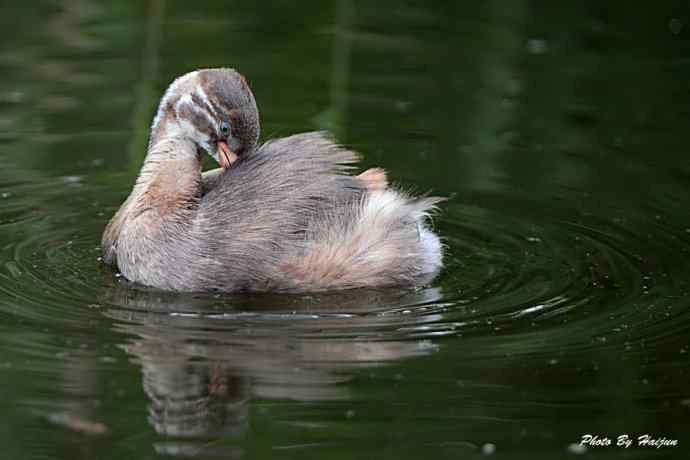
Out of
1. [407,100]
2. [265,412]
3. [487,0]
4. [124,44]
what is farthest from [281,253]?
[487,0]

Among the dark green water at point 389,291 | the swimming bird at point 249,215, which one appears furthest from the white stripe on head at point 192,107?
the dark green water at point 389,291

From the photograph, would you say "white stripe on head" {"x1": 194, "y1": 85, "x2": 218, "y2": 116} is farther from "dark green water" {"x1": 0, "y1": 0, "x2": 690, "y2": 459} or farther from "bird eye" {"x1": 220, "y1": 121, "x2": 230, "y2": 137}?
"dark green water" {"x1": 0, "y1": 0, "x2": 690, "y2": 459}

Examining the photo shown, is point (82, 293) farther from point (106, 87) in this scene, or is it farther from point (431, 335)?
point (106, 87)

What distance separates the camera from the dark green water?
5.59m

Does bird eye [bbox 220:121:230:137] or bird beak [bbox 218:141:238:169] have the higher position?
bird eye [bbox 220:121:230:137]

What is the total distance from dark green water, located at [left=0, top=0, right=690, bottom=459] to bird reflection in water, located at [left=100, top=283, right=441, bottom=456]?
0.01 m

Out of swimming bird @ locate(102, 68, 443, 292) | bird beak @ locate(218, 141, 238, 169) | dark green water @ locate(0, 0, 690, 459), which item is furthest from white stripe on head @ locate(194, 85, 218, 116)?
dark green water @ locate(0, 0, 690, 459)

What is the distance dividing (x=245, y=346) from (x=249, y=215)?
99 cm

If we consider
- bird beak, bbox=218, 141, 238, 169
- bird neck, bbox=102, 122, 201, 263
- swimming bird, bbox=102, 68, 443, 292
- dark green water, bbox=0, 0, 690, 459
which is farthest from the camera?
bird beak, bbox=218, 141, 238, 169

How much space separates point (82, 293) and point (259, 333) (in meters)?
1.01

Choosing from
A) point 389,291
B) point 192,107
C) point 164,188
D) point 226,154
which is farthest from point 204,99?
point 389,291

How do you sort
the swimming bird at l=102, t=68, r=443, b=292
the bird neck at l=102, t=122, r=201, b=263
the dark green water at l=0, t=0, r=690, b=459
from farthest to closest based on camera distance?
the bird neck at l=102, t=122, r=201, b=263 < the swimming bird at l=102, t=68, r=443, b=292 < the dark green water at l=0, t=0, r=690, b=459

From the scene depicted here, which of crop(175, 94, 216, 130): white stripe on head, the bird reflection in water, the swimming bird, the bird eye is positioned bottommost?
the bird reflection in water

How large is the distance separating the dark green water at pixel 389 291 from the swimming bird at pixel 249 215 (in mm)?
138
